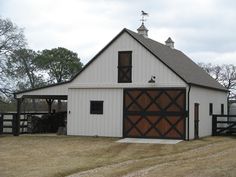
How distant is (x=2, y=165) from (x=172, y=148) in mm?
7623

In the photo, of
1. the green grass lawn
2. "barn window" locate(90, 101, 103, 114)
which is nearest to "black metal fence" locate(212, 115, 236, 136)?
the green grass lawn

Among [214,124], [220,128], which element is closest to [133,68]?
[214,124]

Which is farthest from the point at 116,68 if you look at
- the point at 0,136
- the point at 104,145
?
the point at 0,136

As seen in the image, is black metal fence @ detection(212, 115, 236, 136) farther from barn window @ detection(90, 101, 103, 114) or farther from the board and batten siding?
barn window @ detection(90, 101, 103, 114)

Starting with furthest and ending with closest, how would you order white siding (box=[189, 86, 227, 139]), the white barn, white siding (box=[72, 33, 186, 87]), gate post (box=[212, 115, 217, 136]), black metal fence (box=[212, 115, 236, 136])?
gate post (box=[212, 115, 217, 136]), black metal fence (box=[212, 115, 236, 136]), white siding (box=[189, 86, 227, 139]), white siding (box=[72, 33, 186, 87]), the white barn

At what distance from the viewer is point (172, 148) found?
20.2 m

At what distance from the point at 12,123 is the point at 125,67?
7.59 metres

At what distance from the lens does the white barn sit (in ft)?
77.6

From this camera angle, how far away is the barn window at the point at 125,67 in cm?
2480

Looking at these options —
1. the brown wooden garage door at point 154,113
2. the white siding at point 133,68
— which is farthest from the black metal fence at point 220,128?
the white siding at point 133,68

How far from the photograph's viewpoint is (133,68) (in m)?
24.7

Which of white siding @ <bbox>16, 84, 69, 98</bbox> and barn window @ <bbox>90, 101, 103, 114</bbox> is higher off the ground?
white siding @ <bbox>16, 84, 69, 98</bbox>

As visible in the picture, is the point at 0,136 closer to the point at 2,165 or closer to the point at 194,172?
the point at 2,165

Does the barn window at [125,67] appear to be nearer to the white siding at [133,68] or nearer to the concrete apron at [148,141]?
the white siding at [133,68]
